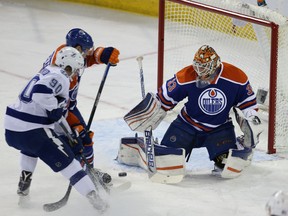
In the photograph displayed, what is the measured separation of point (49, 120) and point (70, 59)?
31cm

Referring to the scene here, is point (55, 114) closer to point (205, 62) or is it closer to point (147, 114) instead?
point (147, 114)

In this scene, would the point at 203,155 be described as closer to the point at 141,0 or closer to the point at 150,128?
the point at 150,128

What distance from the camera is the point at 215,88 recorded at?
15.9 ft

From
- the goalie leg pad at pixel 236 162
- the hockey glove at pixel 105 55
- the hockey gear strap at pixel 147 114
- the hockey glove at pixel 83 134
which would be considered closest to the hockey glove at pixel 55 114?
the hockey glove at pixel 83 134

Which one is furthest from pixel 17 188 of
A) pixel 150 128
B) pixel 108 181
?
pixel 150 128

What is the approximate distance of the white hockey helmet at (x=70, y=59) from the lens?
13.8 feet

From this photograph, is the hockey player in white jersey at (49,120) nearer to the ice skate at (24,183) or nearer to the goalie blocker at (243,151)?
the ice skate at (24,183)

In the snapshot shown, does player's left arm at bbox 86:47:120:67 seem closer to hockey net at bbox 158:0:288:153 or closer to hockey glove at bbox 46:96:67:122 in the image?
hockey glove at bbox 46:96:67:122

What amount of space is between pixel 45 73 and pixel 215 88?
3.65 feet

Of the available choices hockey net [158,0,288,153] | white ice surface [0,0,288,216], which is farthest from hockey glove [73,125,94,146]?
hockey net [158,0,288,153]

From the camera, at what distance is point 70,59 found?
13.8ft

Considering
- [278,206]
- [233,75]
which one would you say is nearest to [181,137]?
[233,75]

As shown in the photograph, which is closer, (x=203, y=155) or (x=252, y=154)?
(x=252, y=154)

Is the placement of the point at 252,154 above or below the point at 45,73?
below
